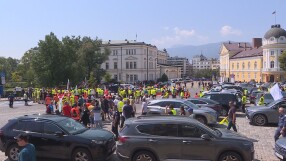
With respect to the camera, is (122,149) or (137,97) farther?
(137,97)

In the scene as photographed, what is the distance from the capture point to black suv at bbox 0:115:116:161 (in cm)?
1099

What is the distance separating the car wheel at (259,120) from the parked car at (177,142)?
9.17 m

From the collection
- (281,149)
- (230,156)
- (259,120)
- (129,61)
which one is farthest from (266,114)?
(129,61)

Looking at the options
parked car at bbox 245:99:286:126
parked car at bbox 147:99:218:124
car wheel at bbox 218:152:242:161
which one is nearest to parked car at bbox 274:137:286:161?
car wheel at bbox 218:152:242:161

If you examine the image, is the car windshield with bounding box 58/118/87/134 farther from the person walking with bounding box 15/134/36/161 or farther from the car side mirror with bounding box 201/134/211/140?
the person walking with bounding box 15/134/36/161

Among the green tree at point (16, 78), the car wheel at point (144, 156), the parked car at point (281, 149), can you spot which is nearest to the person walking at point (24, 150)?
the car wheel at point (144, 156)

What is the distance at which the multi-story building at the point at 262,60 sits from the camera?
82.8 metres

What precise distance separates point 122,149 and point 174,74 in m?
138

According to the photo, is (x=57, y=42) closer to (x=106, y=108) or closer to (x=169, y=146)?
(x=106, y=108)

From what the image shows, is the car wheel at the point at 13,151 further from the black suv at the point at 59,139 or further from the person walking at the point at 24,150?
the person walking at the point at 24,150

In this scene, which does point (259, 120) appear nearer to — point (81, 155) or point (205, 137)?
point (205, 137)

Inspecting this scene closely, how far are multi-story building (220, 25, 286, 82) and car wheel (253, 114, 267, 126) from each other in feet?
169

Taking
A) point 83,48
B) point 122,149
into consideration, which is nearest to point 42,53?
point 83,48

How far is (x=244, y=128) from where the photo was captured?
18.4 metres
